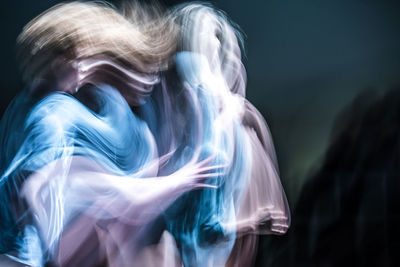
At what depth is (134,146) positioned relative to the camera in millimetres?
2125

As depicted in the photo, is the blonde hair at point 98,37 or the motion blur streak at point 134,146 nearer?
the motion blur streak at point 134,146

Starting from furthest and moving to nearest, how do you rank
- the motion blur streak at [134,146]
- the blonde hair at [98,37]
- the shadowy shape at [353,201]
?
the shadowy shape at [353,201] < the blonde hair at [98,37] < the motion blur streak at [134,146]

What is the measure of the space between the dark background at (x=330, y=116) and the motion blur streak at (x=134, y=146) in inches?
6.3

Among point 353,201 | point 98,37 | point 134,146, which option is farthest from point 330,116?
point 98,37

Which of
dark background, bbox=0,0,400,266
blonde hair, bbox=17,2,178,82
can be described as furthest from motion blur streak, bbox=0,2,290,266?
dark background, bbox=0,0,400,266

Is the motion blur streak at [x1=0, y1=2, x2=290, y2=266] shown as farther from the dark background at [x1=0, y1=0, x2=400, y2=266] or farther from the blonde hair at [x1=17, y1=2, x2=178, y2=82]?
the dark background at [x1=0, y1=0, x2=400, y2=266]

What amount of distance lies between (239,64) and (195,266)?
1.18 metres

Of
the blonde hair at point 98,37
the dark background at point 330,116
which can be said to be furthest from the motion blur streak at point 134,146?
the dark background at point 330,116

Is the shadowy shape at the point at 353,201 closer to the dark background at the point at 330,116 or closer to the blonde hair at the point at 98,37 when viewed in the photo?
the dark background at the point at 330,116

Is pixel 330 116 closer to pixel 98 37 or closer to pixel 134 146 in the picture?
pixel 134 146

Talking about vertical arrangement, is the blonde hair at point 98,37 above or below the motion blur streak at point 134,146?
above

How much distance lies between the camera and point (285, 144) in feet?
8.34

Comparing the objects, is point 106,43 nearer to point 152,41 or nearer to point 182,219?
point 152,41

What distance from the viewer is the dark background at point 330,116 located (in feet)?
8.27
